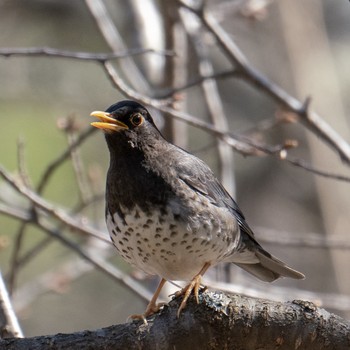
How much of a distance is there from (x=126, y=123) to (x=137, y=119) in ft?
0.27

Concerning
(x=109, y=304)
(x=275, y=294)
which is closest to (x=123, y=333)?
(x=275, y=294)

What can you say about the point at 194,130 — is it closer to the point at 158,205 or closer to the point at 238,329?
the point at 158,205

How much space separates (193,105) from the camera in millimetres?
11250

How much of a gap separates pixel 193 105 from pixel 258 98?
1.00 m

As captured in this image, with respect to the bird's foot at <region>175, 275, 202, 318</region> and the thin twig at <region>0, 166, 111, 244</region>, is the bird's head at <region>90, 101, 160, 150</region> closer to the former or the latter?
the thin twig at <region>0, 166, 111, 244</region>

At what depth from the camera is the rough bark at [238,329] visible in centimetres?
388

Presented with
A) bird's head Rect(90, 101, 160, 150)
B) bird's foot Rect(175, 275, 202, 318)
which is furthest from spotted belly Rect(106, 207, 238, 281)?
bird's head Rect(90, 101, 160, 150)

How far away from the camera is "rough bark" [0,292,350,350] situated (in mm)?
3881

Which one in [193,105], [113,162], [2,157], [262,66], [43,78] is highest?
[262,66]

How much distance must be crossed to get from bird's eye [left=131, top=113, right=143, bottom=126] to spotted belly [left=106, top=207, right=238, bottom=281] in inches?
22.7

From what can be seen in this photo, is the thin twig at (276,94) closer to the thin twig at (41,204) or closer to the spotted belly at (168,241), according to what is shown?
the spotted belly at (168,241)

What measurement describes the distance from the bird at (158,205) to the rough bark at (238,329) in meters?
0.50

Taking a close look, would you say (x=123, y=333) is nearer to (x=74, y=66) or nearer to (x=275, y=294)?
(x=275, y=294)

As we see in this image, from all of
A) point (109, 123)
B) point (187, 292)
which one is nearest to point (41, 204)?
point (109, 123)
